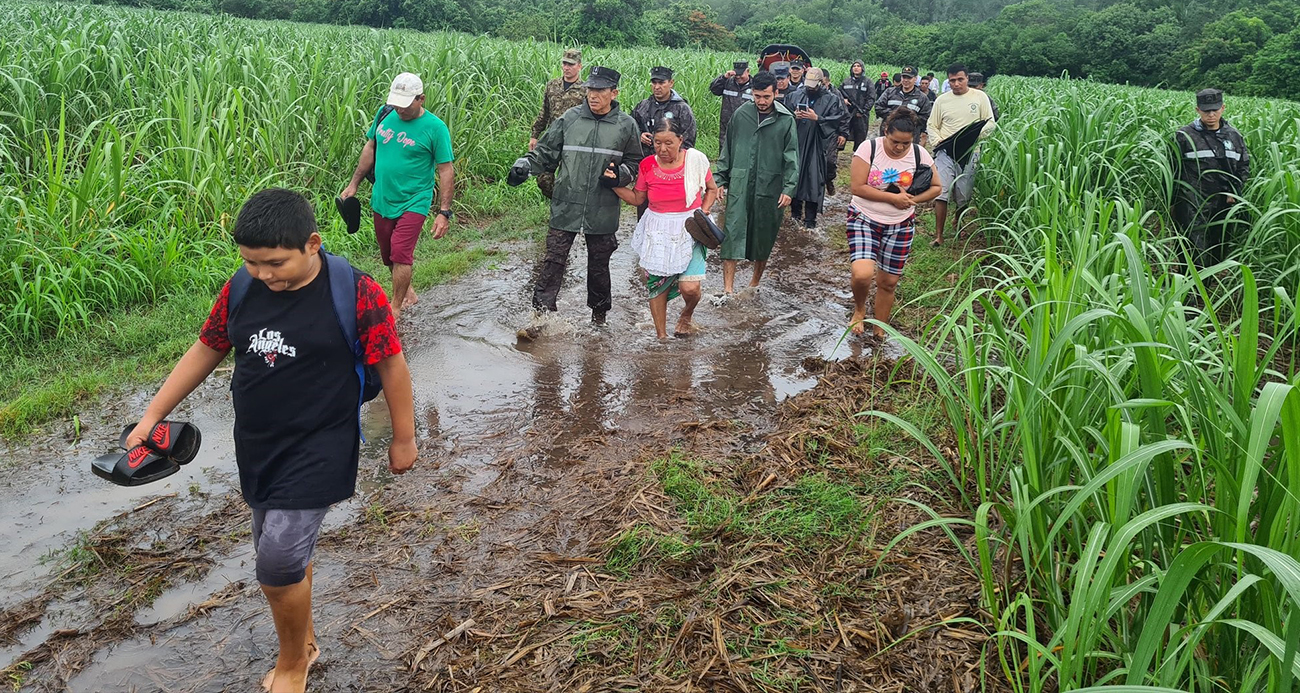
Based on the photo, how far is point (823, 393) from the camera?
5.39m

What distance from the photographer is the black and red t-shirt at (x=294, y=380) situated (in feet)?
8.52

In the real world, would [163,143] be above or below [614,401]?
above

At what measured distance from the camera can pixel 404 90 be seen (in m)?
5.95

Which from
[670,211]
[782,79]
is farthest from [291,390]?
[782,79]

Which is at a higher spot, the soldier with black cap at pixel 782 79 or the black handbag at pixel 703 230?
the soldier with black cap at pixel 782 79

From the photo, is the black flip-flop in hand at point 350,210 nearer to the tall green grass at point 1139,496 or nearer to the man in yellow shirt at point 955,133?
the tall green grass at point 1139,496

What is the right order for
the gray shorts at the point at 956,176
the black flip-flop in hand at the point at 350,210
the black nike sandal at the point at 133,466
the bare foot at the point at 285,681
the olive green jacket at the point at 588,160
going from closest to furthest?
the black nike sandal at the point at 133,466
the bare foot at the point at 285,681
the black flip-flop in hand at the point at 350,210
the olive green jacket at the point at 588,160
the gray shorts at the point at 956,176

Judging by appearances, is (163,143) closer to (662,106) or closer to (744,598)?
(662,106)

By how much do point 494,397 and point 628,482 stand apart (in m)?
1.40

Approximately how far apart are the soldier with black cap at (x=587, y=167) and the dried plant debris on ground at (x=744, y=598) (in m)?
2.50

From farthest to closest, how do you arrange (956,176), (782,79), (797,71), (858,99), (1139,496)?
(858,99)
(797,71)
(782,79)
(956,176)
(1139,496)

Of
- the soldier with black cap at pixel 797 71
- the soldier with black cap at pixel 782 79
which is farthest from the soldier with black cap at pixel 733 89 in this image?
the soldier with black cap at pixel 782 79

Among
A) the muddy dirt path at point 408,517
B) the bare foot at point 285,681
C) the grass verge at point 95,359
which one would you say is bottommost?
the muddy dirt path at point 408,517

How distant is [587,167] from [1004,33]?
55864 millimetres
